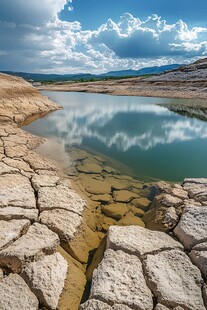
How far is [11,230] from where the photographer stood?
3346mm

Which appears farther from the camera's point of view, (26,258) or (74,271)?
(74,271)

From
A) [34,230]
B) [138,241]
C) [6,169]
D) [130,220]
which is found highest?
[6,169]

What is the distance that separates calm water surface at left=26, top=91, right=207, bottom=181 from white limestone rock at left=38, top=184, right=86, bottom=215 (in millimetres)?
2353

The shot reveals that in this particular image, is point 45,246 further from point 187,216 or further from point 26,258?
point 187,216

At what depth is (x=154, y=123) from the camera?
14.1 m

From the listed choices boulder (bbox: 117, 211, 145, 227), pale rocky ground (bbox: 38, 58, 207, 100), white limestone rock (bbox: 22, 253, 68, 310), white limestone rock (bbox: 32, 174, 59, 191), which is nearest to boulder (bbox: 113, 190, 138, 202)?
boulder (bbox: 117, 211, 145, 227)

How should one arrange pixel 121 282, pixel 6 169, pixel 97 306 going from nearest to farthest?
1. pixel 97 306
2. pixel 121 282
3. pixel 6 169

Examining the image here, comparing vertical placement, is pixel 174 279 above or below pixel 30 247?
below

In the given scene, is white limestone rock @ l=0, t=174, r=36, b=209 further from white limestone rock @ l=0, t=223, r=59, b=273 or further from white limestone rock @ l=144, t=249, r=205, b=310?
white limestone rock @ l=144, t=249, r=205, b=310

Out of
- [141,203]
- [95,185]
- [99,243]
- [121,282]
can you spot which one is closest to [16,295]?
[121,282]

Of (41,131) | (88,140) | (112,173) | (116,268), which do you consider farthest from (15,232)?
(41,131)

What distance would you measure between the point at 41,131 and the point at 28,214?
7.24 m

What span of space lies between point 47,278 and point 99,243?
3.83 ft

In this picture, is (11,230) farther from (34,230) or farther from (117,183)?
(117,183)
